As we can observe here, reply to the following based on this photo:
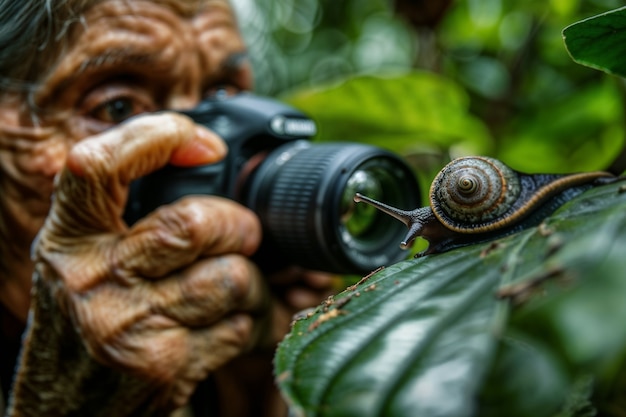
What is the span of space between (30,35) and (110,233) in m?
0.24

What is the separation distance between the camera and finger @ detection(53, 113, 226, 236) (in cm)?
64

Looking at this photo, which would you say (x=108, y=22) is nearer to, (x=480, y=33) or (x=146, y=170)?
(x=146, y=170)

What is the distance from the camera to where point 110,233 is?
2.27ft

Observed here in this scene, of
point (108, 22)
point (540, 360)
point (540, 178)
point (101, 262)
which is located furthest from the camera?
point (108, 22)

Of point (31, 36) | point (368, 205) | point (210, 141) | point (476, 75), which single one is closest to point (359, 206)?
point (368, 205)

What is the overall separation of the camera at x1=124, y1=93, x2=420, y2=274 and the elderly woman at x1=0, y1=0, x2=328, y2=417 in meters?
0.03

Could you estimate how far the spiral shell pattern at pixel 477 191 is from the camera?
0.43m

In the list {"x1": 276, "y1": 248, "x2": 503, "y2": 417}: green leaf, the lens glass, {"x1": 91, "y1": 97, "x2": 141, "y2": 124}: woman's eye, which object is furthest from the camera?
{"x1": 276, "y1": 248, "x2": 503, "y2": 417}: green leaf

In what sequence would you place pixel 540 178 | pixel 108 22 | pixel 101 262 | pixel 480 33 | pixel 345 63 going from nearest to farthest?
pixel 540 178 < pixel 101 262 < pixel 108 22 < pixel 480 33 < pixel 345 63

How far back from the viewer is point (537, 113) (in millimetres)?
1091

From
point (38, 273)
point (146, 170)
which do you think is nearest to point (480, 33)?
point (146, 170)

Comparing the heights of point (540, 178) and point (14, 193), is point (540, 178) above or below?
above

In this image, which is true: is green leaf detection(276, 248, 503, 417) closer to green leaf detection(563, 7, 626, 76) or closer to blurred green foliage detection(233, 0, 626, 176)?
green leaf detection(563, 7, 626, 76)

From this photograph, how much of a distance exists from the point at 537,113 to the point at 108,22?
2.31 feet
